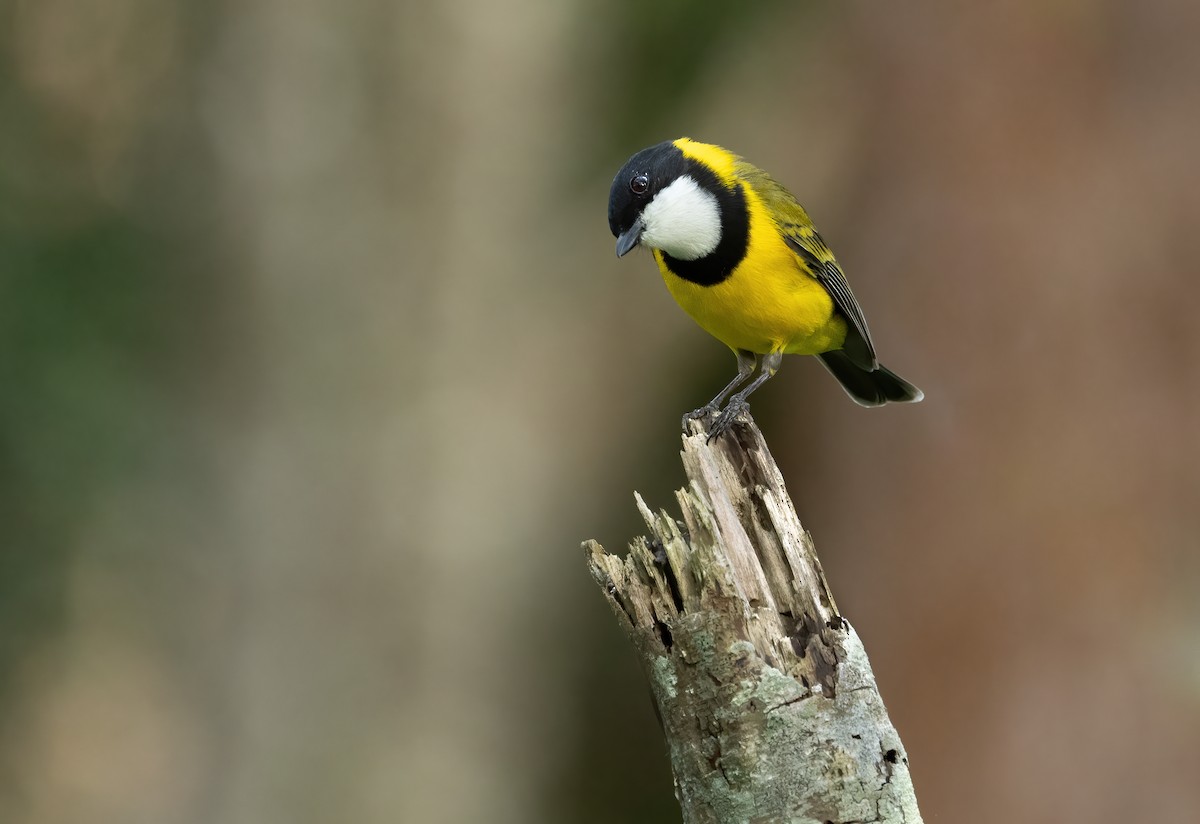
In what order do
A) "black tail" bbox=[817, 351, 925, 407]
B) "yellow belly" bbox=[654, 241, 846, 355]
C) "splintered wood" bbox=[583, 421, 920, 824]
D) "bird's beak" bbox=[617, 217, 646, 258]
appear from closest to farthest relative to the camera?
1. "splintered wood" bbox=[583, 421, 920, 824]
2. "bird's beak" bbox=[617, 217, 646, 258]
3. "yellow belly" bbox=[654, 241, 846, 355]
4. "black tail" bbox=[817, 351, 925, 407]

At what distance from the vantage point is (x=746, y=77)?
792cm

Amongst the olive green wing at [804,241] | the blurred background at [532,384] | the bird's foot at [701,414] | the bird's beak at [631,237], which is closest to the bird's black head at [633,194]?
the bird's beak at [631,237]

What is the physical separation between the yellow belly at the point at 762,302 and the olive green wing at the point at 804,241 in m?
0.04

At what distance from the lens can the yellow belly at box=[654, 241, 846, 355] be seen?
191 inches

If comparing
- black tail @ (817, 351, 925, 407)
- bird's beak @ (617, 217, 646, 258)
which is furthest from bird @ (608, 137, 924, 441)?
black tail @ (817, 351, 925, 407)

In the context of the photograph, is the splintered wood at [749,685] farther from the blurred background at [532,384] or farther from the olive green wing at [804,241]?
the blurred background at [532,384]

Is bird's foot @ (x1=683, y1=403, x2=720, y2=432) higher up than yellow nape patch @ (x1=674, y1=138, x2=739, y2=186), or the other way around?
yellow nape patch @ (x1=674, y1=138, x2=739, y2=186)

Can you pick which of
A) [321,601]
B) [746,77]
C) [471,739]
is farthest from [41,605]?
[746,77]

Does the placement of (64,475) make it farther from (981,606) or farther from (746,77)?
(981,606)

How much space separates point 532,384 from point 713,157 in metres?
3.47

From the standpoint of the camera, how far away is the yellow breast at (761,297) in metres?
4.86

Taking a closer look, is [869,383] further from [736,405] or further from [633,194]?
[633,194]

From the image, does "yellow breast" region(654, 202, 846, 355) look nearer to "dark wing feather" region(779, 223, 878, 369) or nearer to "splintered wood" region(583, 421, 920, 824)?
"dark wing feather" region(779, 223, 878, 369)

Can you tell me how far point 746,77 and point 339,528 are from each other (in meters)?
3.72
